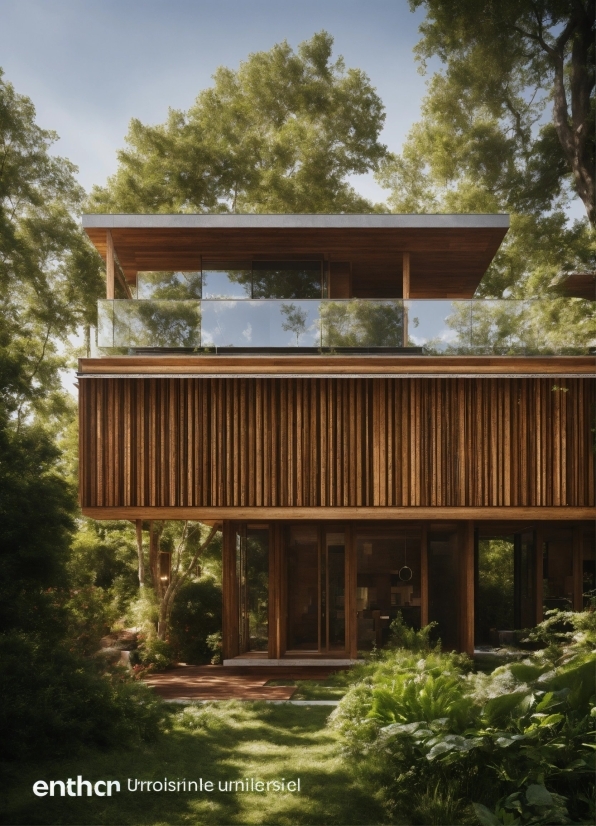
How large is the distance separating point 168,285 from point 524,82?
420 inches

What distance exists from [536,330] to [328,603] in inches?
215

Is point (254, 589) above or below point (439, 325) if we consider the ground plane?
below

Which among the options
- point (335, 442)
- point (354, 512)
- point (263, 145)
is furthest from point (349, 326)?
point (263, 145)

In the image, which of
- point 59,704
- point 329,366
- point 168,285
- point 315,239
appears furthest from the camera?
A: point 168,285

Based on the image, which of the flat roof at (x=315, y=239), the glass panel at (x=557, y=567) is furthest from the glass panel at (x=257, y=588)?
the glass panel at (x=557, y=567)

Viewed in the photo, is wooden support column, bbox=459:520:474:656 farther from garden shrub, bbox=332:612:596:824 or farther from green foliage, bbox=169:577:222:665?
garden shrub, bbox=332:612:596:824

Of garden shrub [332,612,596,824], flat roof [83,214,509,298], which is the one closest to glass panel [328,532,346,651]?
flat roof [83,214,509,298]

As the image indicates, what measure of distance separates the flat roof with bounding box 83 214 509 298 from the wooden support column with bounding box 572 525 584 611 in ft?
16.4

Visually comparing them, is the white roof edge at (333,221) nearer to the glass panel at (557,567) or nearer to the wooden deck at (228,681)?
the glass panel at (557,567)

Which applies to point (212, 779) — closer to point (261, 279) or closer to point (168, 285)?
point (261, 279)

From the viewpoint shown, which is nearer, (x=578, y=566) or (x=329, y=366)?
(x=329, y=366)

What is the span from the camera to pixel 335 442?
11.9 metres

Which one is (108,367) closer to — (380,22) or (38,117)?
(380,22)

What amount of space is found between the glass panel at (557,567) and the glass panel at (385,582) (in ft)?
8.48
